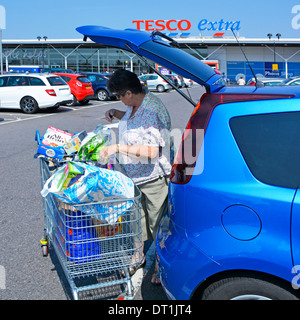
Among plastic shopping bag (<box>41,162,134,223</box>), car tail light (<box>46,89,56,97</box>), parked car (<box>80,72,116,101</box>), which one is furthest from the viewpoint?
parked car (<box>80,72,116,101</box>)

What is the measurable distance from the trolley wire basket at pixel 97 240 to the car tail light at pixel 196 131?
44cm

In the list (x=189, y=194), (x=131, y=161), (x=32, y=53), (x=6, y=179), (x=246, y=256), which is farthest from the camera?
(x=32, y=53)

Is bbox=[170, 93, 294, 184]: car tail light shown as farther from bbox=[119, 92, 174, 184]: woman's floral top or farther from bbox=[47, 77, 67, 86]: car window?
bbox=[47, 77, 67, 86]: car window

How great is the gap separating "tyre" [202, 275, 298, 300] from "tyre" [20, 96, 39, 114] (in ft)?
52.3

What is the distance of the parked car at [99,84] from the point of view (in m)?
24.2

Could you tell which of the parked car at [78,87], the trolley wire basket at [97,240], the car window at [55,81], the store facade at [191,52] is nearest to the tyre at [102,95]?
the parked car at [78,87]

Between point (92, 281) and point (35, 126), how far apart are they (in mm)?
10801

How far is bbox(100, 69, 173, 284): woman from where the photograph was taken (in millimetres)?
3223

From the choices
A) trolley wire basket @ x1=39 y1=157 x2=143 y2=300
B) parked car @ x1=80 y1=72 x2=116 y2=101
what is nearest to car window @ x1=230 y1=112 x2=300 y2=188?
trolley wire basket @ x1=39 y1=157 x2=143 y2=300

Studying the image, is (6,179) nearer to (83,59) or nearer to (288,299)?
(288,299)

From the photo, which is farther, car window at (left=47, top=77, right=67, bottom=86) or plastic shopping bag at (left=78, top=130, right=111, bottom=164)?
car window at (left=47, top=77, right=67, bottom=86)

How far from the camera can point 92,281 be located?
3656 millimetres

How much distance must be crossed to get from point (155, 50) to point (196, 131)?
67 cm
